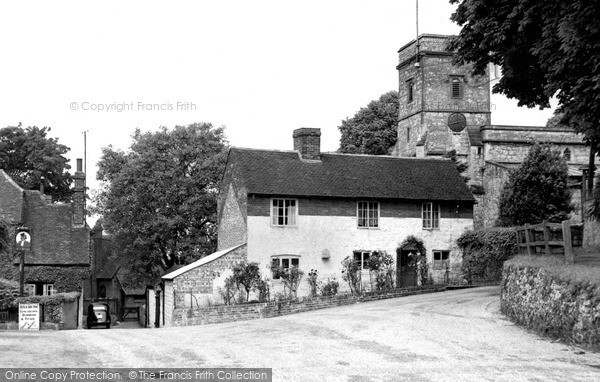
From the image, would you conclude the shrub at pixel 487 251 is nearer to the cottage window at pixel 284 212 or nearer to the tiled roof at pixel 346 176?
the tiled roof at pixel 346 176

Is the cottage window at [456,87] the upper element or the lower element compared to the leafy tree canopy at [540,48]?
upper

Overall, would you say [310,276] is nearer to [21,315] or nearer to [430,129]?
[21,315]

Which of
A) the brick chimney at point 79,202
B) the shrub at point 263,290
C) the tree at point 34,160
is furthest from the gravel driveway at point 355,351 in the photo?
the tree at point 34,160

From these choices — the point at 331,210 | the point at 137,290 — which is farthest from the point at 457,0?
the point at 137,290

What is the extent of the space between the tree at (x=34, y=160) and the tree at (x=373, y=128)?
2502 cm

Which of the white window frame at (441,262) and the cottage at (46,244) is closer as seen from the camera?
the white window frame at (441,262)

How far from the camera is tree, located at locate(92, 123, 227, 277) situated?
48.0 m

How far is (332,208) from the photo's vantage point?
37.3m

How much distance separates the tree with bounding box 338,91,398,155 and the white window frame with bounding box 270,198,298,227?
106 feet

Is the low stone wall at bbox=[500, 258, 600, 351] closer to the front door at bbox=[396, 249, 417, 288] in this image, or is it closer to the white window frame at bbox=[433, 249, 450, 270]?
the front door at bbox=[396, 249, 417, 288]

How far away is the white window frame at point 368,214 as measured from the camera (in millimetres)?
37781

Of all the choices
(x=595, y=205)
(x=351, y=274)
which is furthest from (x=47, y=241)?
(x=595, y=205)

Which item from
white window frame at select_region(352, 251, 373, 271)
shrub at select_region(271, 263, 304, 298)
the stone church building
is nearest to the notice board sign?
shrub at select_region(271, 263, 304, 298)

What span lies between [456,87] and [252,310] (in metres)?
30.4
